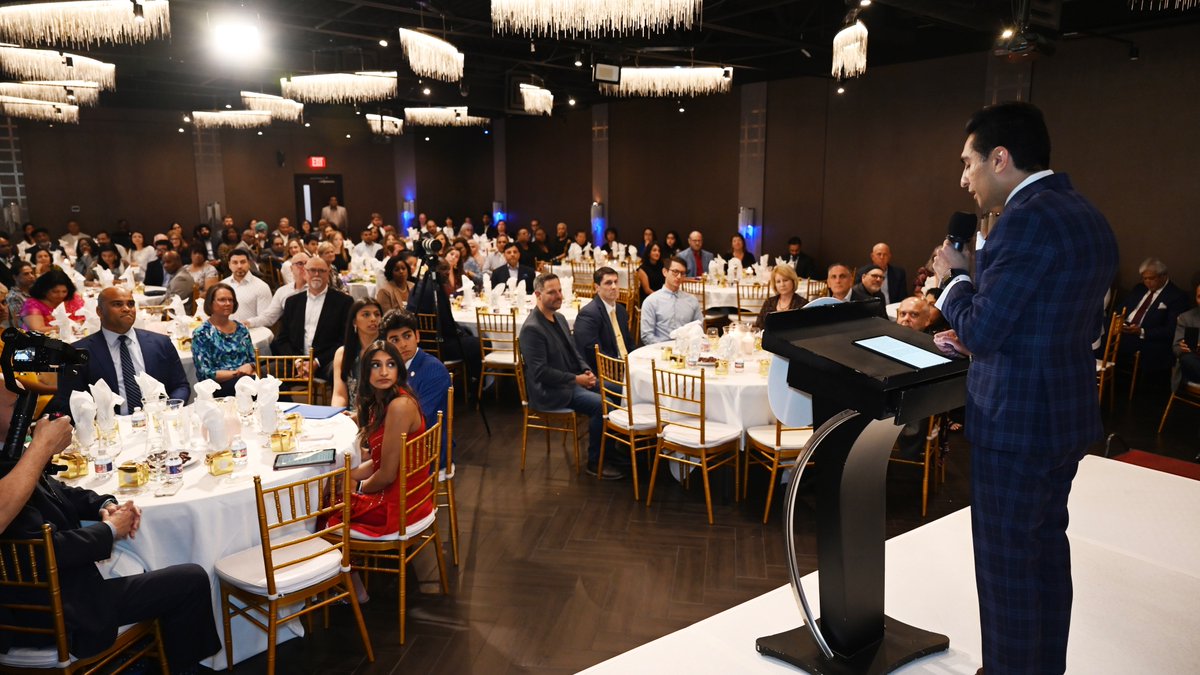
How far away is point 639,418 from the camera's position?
5191 millimetres

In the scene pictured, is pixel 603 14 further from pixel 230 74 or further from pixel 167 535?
pixel 230 74

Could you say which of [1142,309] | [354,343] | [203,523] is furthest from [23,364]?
[1142,309]

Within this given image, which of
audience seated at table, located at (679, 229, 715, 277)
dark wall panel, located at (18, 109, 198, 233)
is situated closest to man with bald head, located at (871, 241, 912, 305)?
audience seated at table, located at (679, 229, 715, 277)

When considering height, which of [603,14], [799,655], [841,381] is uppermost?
[603,14]

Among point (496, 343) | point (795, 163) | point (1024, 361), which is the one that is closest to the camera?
point (1024, 361)

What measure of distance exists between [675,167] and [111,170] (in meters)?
13.0

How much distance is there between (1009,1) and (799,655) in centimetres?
720

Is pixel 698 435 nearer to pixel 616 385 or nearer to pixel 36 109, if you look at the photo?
pixel 616 385

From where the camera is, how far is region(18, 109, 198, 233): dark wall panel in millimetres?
16766

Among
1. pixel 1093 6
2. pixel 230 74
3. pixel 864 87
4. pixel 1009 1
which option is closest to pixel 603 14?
pixel 1009 1

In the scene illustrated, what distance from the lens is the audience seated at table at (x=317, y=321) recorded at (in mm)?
6207

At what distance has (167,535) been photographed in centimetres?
316

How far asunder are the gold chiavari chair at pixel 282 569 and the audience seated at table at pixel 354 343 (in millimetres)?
1398

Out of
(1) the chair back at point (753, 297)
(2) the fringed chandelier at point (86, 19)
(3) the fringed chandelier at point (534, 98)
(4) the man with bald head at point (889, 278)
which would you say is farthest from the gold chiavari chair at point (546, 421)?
(3) the fringed chandelier at point (534, 98)
